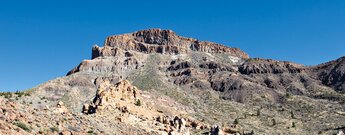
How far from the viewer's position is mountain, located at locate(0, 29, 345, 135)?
217 feet

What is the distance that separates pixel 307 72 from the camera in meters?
168

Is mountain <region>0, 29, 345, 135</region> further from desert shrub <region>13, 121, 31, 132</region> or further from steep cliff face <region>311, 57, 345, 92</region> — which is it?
desert shrub <region>13, 121, 31, 132</region>

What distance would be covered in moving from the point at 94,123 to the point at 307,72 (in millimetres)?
147037

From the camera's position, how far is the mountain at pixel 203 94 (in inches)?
2601

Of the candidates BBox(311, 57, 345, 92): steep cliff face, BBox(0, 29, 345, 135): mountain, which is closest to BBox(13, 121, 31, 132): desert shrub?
BBox(0, 29, 345, 135): mountain

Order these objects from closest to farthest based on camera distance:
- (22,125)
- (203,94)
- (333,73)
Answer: (22,125) → (203,94) → (333,73)

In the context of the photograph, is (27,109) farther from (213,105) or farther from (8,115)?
(213,105)

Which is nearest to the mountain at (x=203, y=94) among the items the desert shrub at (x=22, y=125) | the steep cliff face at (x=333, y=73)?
the steep cliff face at (x=333, y=73)

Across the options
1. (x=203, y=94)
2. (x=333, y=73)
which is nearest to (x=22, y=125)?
(x=203, y=94)

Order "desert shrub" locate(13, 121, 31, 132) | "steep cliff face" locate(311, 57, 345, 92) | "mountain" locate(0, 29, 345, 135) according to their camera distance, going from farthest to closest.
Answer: "steep cliff face" locate(311, 57, 345, 92) < "mountain" locate(0, 29, 345, 135) < "desert shrub" locate(13, 121, 31, 132)

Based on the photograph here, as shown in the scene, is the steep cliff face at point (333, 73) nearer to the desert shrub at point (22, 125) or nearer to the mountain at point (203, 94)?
the mountain at point (203, 94)

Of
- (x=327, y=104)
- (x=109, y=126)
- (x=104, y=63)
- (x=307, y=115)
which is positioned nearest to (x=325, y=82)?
(x=327, y=104)

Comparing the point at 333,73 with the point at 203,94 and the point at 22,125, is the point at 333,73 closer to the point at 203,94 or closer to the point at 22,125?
the point at 203,94

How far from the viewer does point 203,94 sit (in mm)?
138500
